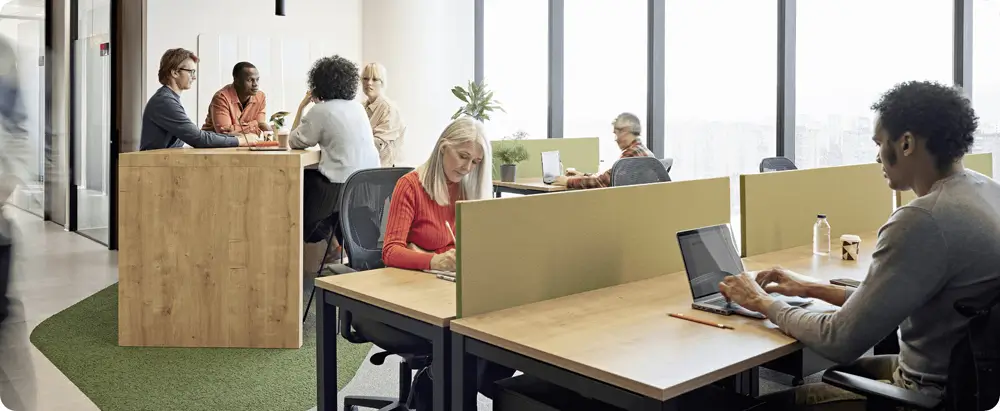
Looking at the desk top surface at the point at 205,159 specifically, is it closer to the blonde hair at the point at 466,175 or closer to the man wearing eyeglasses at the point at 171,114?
the man wearing eyeglasses at the point at 171,114

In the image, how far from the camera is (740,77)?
23.7ft

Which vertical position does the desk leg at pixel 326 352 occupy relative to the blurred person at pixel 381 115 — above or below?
below

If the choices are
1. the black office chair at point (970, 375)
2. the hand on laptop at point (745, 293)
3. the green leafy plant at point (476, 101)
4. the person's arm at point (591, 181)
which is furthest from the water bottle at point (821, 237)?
the green leafy plant at point (476, 101)

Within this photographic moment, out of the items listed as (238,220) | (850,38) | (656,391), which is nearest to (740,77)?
(850,38)

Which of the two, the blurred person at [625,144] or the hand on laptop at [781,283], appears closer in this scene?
the hand on laptop at [781,283]

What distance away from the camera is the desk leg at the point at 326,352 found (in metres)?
2.73

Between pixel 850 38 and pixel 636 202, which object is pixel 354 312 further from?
pixel 850 38

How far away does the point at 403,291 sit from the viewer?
2551mm

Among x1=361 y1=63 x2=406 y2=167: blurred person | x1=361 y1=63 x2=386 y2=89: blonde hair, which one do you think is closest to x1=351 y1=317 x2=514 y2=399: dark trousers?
x1=361 y1=63 x2=406 y2=167: blurred person

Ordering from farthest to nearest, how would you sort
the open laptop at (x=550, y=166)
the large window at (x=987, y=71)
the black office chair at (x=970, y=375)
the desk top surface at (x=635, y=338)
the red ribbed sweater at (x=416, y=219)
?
the open laptop at (x=550, y=166) → the large window at (x=987, y=71) → the red ribbed sweater at (x=416, y=219) → the black office chair at (x=970, y=375) → the desk top surface at (x=635, y=338)

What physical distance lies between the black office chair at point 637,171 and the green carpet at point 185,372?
1.91 metres

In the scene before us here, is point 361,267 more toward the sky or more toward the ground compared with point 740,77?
more toward the ground

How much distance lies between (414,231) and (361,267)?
51 centimetres

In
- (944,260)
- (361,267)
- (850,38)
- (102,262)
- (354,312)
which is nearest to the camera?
(944,260)
